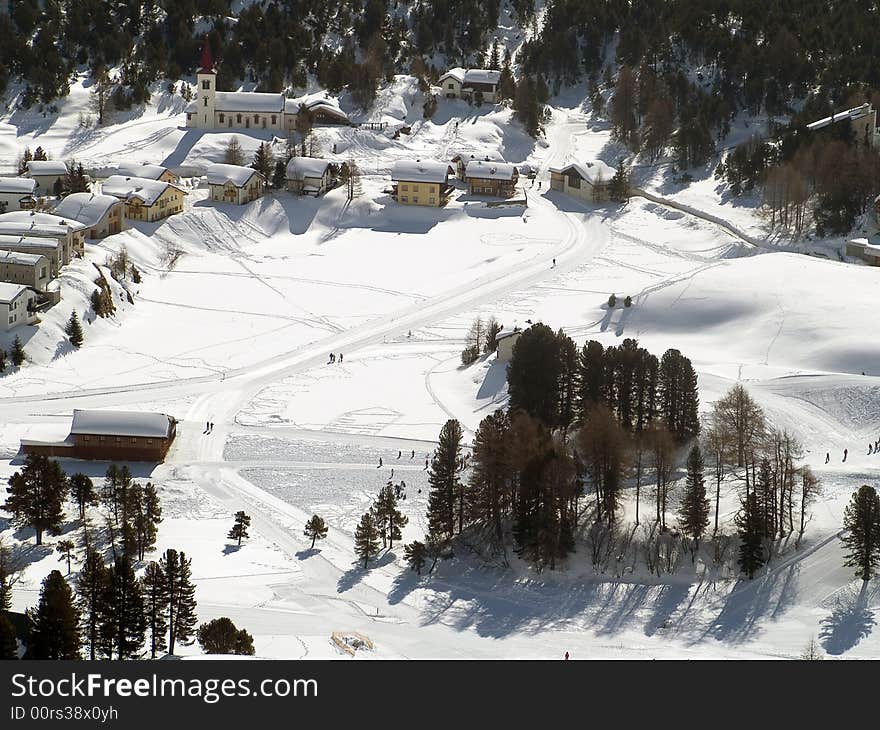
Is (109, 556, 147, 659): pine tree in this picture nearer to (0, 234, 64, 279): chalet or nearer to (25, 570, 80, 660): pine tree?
(25, 570, 80, 660): pine tree

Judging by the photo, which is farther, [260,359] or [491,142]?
[491,142]

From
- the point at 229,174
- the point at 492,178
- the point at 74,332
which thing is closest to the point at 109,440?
the point at 74,332

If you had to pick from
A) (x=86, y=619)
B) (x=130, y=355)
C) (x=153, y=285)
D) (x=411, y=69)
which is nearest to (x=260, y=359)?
(x=130, y=355)

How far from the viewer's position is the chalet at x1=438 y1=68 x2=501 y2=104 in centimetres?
10875

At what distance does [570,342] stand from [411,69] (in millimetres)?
65666

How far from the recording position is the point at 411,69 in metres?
113

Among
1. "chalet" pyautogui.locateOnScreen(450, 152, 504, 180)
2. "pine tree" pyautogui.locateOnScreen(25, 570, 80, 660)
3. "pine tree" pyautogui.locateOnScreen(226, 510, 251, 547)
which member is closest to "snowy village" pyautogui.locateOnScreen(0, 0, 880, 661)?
"pine tree" pyautogui.locateOnScreen(25, 570, 80, 660)

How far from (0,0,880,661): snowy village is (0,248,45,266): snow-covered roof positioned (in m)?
0.16

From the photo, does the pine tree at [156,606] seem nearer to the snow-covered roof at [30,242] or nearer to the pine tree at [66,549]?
the pine tree at [66,549]

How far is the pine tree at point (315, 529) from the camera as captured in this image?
146ft

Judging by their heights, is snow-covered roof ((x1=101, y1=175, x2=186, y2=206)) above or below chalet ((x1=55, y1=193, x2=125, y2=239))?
above

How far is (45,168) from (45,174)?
0.56m

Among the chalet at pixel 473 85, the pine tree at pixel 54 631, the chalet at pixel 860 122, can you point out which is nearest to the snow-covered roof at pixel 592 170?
the chalet at pixel 860 122

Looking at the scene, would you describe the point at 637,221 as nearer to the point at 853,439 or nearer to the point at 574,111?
the point at 574,111
